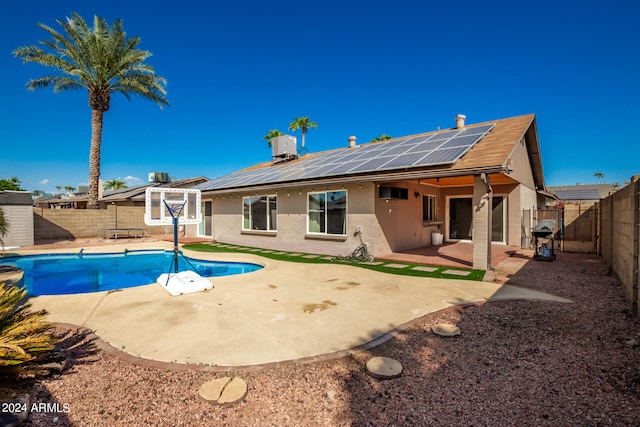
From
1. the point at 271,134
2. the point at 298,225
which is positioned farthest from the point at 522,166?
the point at 271,134

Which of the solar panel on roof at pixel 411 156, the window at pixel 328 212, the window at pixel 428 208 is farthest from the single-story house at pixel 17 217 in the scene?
the window at pixel 428 208

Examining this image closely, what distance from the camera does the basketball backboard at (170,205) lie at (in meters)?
7.54

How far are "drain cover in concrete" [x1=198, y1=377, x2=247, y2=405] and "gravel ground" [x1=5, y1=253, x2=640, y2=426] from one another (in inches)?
2.2

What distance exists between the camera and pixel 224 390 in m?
2.91

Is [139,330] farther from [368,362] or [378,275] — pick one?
[378,275]

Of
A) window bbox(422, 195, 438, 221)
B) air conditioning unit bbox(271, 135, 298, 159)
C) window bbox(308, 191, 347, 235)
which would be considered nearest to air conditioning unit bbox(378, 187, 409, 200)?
window bbox(308, 191, 347, 235)

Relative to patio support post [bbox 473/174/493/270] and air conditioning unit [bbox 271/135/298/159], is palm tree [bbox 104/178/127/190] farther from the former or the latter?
patio support post [bbox 473/174/493/270]

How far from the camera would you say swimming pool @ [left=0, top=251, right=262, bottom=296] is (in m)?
9.16

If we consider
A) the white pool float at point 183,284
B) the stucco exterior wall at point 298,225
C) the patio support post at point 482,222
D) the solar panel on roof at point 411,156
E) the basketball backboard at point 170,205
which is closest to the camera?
the white pool float at point 183,284

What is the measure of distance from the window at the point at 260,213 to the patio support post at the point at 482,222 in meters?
8.62

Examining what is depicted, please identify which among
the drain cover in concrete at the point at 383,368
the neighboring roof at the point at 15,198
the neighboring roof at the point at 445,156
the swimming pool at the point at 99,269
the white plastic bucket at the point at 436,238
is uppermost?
the neighboring roof at the point at 445,156

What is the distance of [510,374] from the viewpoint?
323cm

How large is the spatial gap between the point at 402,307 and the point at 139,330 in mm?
4286

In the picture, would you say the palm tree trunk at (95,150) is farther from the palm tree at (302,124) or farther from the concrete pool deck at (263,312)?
the palm tree at (302,124)
